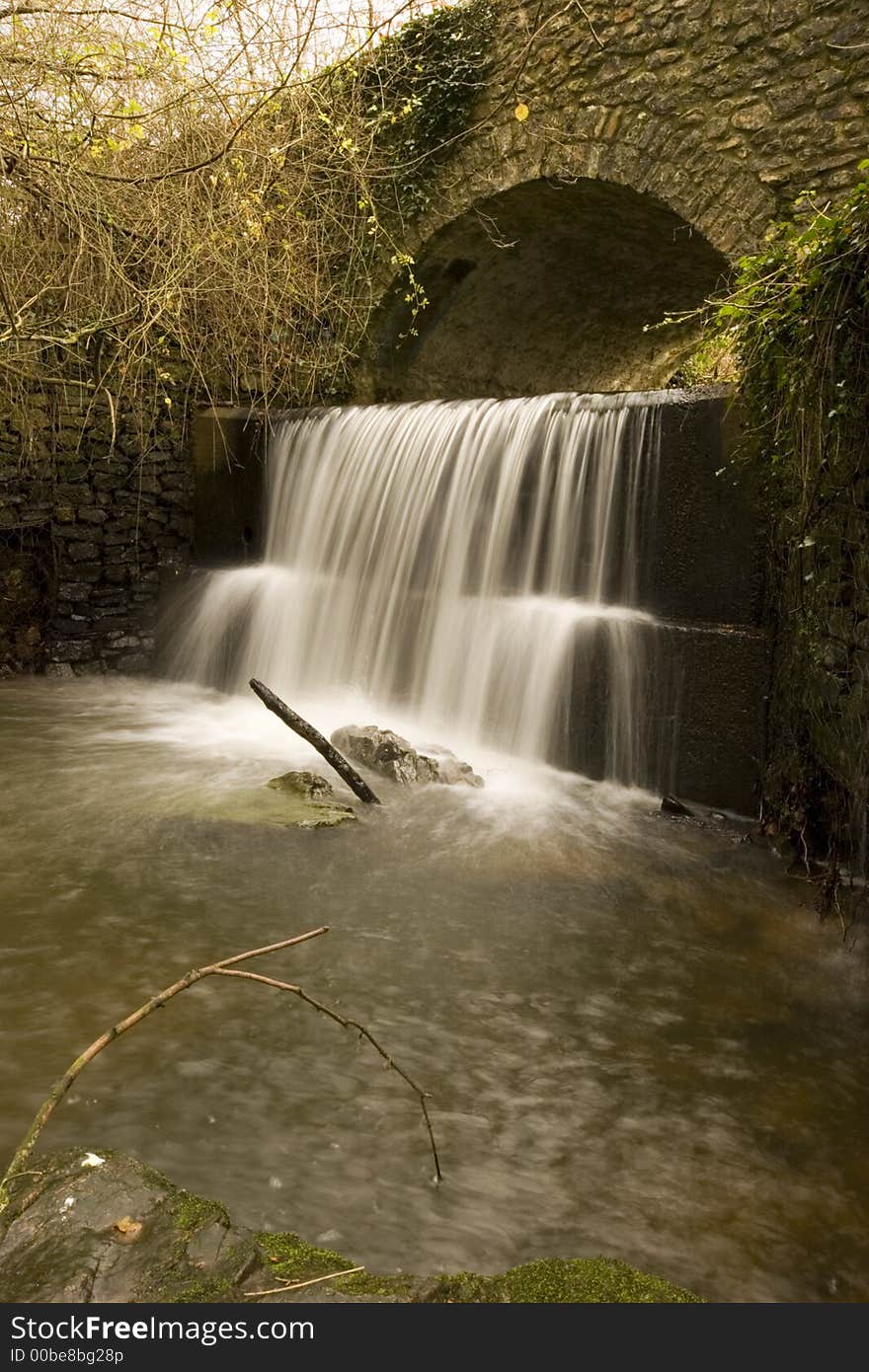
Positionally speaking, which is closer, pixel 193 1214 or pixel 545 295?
pixel 193 1214

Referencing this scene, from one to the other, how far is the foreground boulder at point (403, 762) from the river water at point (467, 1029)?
1.04 ft

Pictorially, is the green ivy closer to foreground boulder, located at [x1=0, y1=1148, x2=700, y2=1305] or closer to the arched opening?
the arched opening

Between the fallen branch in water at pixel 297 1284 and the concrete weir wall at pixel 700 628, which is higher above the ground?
the concrete weir wall at pixel 700 628

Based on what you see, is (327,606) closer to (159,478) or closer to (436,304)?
(159,478)

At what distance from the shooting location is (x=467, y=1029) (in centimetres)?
245

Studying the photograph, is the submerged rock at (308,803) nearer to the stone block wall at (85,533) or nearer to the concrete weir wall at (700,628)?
the concrete weir wall at (700,628)

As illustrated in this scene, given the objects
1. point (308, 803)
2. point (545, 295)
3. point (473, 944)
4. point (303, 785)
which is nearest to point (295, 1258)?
point (473, 944)

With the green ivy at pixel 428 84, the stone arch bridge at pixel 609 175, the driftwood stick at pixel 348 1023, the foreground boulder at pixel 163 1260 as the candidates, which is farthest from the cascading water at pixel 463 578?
the foreground boulder at pixel 163 1260

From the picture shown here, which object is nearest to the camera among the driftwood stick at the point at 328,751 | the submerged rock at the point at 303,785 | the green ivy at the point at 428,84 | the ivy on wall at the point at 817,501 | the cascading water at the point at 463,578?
the ivy on wall at the point at 817,501

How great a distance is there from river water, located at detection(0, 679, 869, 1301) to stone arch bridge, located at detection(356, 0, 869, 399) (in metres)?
3.50

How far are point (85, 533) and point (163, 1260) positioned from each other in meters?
6.90

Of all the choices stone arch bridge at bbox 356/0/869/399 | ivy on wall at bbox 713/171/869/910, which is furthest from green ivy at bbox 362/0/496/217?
ivy on wall at bbox 713/171/869/910

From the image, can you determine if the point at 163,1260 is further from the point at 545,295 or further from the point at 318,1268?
the point at 545,295

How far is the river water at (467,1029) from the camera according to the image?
1791 millimetres
